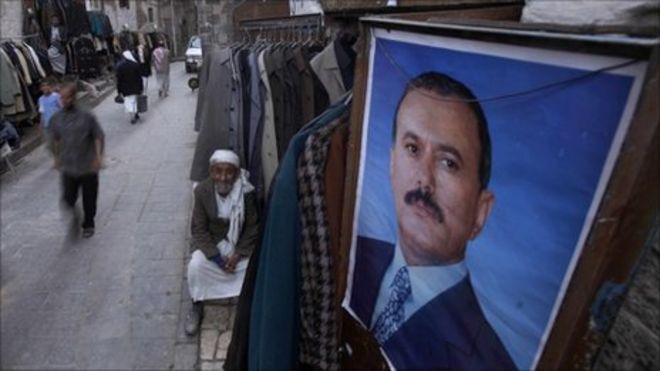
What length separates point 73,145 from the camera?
1.62 meters

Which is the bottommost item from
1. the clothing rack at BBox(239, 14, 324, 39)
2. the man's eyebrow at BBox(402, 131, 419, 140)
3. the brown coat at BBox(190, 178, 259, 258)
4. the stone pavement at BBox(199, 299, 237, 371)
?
the stone pavement at BBox(199, 299, 237, 371)

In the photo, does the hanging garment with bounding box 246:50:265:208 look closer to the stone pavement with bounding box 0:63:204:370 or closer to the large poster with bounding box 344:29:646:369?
the stone pavement with bounding box 0:63:204:370

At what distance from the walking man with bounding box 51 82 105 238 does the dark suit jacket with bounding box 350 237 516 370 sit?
1114 millimetres

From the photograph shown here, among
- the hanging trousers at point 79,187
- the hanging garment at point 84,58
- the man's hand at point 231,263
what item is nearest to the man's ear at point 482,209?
the hanging trousers at point 79,187

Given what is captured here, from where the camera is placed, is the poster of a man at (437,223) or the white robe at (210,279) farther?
the white robe at (210,279)

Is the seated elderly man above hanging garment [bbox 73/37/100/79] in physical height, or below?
below

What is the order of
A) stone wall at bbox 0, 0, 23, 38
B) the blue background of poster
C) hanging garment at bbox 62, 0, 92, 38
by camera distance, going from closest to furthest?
the blue background of poster, hanging garment at bbox 62, 0, 92, 38, stone wall at bbox 0, 0, 23, 38

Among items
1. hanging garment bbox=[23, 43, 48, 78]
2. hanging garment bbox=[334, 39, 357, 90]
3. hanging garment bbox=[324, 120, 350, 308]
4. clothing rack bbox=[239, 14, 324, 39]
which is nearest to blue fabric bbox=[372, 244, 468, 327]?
hanging garment bbox=[324, 120, 350, 308]

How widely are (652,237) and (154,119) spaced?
550cm

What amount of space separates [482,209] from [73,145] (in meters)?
1.46

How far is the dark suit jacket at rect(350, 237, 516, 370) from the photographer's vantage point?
102cm

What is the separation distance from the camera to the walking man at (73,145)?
161 centimetres

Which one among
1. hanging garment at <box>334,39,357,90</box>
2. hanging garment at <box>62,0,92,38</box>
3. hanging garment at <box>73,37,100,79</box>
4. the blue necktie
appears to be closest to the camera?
the blue necktie

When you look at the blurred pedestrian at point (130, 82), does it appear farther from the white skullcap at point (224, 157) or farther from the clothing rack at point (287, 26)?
the white skullcap at point (224, 157)
